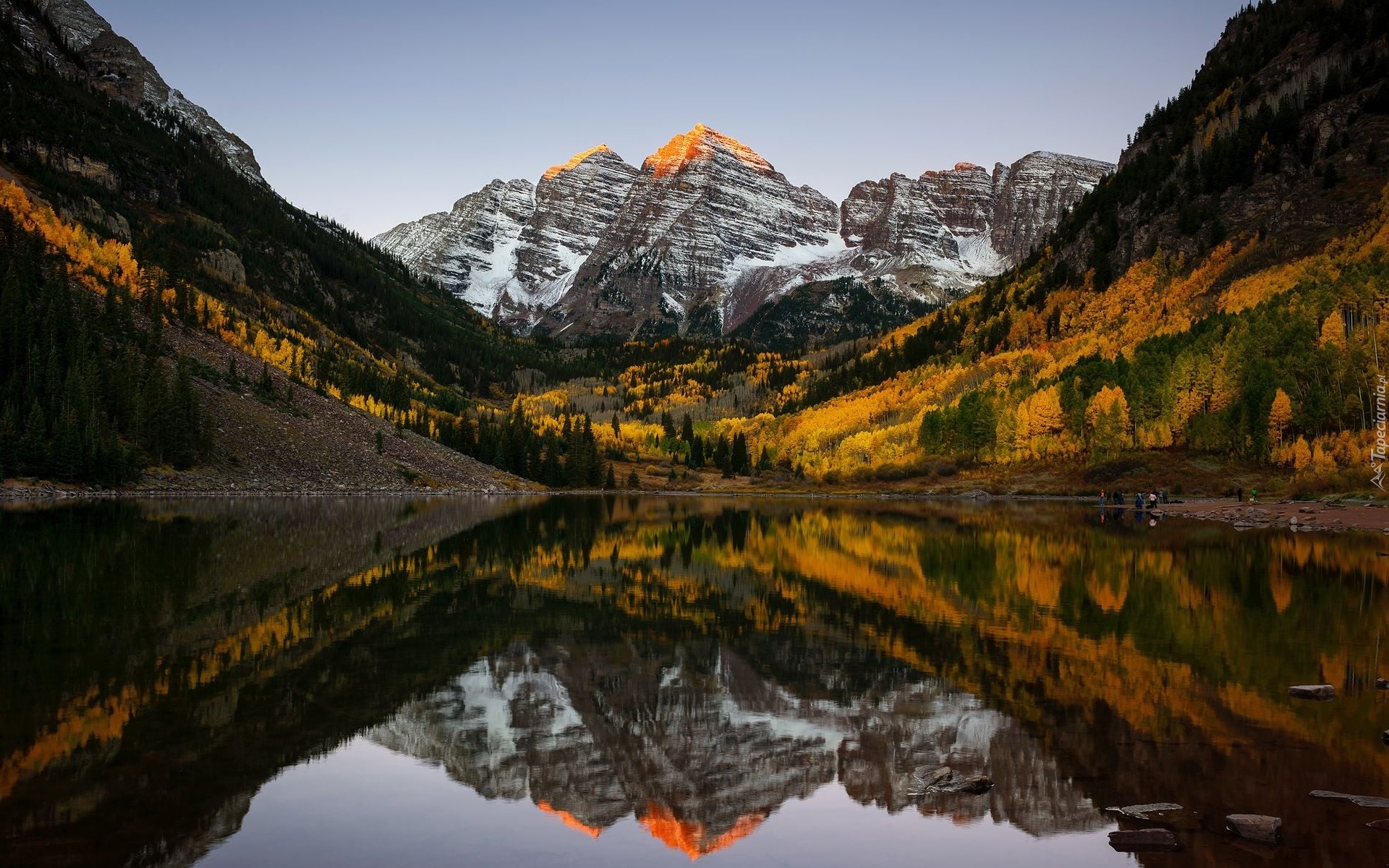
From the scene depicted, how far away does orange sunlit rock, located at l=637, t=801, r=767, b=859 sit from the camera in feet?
38.5

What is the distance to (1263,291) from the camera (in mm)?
127375

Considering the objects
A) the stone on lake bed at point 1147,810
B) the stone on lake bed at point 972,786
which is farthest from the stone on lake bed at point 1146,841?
the stone on lake bed at point 972,786

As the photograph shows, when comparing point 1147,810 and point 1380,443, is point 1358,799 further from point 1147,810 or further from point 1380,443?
point 1380,443

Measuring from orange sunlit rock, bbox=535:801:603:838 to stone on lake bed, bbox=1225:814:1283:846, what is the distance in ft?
26.9

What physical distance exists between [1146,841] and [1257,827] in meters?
1.33

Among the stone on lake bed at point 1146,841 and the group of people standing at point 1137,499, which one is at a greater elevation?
the group of people standing at point 1137,499

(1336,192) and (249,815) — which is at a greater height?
(1336,192)

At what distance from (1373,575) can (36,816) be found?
43138 millimetres

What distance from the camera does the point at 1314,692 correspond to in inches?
700

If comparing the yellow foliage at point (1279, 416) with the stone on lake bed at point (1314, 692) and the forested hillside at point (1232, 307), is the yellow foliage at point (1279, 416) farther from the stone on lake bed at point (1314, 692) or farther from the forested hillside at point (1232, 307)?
the stone on lake bed at point (1314, 692)

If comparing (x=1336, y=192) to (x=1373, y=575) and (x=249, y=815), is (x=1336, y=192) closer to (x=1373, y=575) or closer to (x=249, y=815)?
(x=1373, y=575)

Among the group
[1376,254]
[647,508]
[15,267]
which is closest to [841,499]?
[647,508]

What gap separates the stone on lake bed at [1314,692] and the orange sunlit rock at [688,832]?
12.3m

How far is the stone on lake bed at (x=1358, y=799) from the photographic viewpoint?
473 inches
